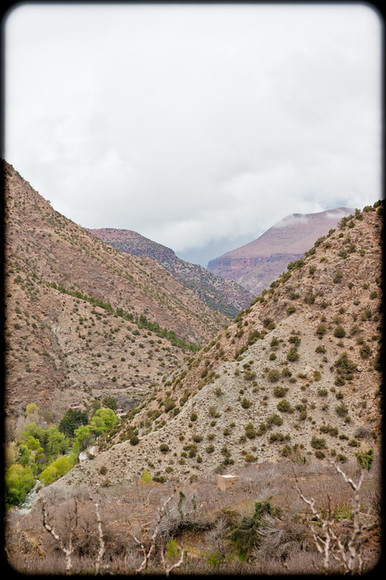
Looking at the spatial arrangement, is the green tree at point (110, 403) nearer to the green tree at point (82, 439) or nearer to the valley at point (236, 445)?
the valley at point (236, 445)

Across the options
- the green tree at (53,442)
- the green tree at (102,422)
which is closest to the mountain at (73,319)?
the green tree at (53,442)

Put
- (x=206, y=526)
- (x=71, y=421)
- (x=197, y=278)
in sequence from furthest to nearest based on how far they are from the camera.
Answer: (x=197, y=278) < (x=71, y=421) < (x=206, y=526)

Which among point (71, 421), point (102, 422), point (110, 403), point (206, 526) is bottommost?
point (71, 421)

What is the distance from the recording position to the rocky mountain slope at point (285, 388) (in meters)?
16.9

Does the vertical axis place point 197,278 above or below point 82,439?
above

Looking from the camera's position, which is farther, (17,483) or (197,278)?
(197,278)

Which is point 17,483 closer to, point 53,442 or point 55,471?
point 55,471

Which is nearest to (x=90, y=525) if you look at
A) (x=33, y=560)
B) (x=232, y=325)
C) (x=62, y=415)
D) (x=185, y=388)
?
(x=33, y=560)

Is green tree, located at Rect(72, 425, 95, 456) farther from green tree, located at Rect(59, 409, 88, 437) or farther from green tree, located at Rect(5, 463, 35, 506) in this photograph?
green tree, located at Rect(5, 463, 35, 506)

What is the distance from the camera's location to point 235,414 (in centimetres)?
1900

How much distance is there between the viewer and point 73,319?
184ft

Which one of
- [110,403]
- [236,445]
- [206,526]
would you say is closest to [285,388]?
[236,445]

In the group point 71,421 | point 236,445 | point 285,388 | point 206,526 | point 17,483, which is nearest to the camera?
point 206,526

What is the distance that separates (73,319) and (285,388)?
42.5m
